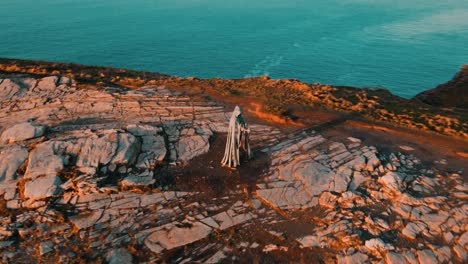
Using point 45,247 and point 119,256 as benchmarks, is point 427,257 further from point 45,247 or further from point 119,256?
point 45,247

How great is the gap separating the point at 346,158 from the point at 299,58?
7128 cm

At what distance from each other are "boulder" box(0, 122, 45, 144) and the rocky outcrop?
38.6 metres

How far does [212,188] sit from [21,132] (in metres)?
12.5

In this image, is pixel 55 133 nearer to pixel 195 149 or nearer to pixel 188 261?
pixel 195 149

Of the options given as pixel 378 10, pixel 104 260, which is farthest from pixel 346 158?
pixel 378 10

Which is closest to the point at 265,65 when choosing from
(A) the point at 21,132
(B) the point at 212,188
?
(A) the point at 21,132

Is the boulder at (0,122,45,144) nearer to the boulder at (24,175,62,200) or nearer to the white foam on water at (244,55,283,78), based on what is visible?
the boulder at (24,175,62,200)

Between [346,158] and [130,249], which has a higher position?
[346,158]

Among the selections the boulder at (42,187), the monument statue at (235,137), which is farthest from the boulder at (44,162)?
the monument statue at (235,137)

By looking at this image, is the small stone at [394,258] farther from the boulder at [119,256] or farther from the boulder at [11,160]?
the boulder at [11,160]

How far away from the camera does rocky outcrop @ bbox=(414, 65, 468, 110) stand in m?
36.5

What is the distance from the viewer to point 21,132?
19375 millimetres

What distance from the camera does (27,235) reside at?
1359 cm

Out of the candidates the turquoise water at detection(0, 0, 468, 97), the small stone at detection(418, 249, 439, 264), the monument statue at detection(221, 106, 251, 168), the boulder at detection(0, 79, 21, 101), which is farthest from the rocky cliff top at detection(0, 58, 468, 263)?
the turquoise water at detection(0, 0, 468, 97)
